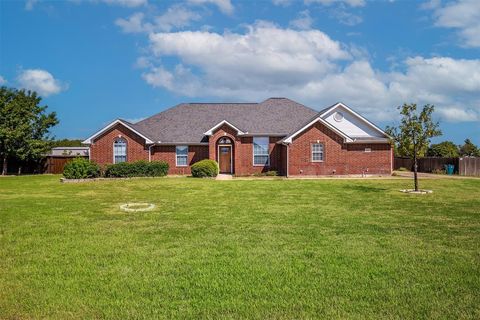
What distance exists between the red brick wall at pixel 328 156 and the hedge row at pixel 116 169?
9.64m

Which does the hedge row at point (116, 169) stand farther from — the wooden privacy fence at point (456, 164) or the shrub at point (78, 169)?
the wooden privacy fence at point (456, 164)

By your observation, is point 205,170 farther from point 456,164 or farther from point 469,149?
point 469,149

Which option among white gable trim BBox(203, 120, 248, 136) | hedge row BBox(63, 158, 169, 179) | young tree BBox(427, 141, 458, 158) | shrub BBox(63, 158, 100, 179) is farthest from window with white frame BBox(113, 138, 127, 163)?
young tree BBox(427, 141, 458, 158)

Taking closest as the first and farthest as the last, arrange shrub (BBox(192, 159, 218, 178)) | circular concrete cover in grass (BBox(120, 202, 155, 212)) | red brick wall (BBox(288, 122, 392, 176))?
circular concrete cover in grass (BBox(120, 202, 155, 212))
shrub (BBox(192, 159, 218, 178))
red brick wall (BBox(288, 122, 392, 176))

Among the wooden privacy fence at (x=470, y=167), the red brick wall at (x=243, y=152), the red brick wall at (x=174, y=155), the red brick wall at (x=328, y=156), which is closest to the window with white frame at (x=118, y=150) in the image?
the red brick wall at (x=174, y=155)

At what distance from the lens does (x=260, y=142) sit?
3259 cm

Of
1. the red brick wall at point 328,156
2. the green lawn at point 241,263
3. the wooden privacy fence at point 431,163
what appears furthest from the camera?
the wooden privacy fence at point 431,163

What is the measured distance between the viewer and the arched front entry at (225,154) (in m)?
Answer: 32.2

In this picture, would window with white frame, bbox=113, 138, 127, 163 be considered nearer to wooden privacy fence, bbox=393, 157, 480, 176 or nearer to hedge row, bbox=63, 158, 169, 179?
hedge row, bbox=63, 158, 169, 179

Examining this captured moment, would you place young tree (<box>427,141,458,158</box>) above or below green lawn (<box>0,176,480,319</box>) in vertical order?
above

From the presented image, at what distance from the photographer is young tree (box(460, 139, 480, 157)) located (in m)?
42.7

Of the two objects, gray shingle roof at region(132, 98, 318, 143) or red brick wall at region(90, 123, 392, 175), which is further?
gray shingle roof at region(132, 98, 318, 143)

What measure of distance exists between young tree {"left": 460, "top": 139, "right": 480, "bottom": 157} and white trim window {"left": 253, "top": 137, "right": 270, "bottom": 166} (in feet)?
77.9

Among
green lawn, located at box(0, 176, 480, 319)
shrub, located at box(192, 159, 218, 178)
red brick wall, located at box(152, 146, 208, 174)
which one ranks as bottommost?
green lawn, located at box(0, 176, 480, 319)
